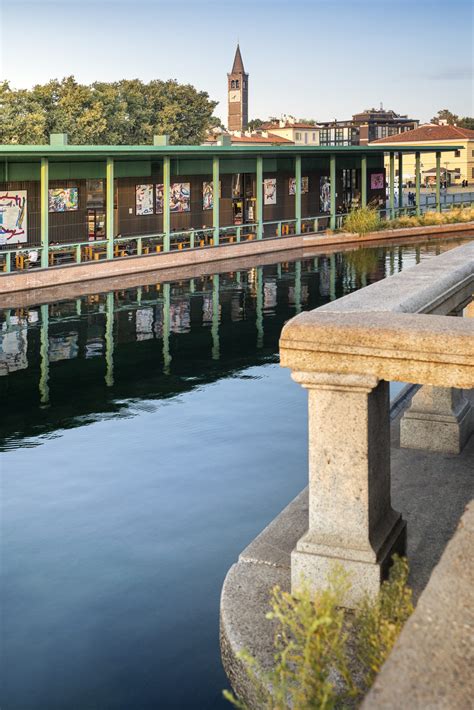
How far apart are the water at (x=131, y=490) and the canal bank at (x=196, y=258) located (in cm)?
725

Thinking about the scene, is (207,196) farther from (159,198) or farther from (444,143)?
(444,143)

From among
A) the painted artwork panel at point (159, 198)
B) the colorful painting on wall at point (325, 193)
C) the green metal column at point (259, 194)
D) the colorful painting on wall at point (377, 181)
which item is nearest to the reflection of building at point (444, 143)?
the colorful painting on wall at point (377, 181)

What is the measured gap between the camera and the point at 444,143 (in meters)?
116

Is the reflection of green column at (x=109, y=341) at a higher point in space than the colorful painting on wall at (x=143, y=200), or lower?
lower

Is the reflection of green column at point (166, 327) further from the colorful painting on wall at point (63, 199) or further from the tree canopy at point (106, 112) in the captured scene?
the tree canopy at point (106, 112)

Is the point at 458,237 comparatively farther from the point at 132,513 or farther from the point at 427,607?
the point at 427,607

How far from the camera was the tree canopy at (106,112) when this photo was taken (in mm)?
88000

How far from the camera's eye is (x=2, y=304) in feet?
101

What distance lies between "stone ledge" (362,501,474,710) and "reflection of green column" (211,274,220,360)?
57.1 feet

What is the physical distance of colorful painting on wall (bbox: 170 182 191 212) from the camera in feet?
150

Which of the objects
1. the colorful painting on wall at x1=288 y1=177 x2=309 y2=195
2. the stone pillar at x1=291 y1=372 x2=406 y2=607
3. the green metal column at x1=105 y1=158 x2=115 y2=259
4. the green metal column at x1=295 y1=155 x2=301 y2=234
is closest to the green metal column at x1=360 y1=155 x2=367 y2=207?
the colorful painting on wall at x1=288 y1=177 x2=309 y2=195

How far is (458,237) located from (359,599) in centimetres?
4900

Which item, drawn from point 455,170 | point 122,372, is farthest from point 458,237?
point 455,170

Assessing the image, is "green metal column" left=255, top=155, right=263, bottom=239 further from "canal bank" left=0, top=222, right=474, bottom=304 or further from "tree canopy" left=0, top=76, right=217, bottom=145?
"tree canopy" left=0, top=76, right=217, bottom=145
